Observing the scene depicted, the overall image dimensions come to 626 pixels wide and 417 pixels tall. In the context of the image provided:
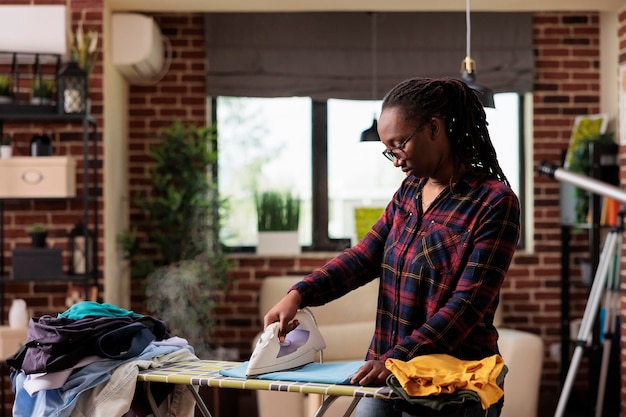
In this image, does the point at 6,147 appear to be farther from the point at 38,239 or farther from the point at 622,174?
the point at 622,174

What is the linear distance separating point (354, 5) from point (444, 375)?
3.23 m

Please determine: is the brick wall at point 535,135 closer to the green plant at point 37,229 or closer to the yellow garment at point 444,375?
the green plant at point 37,229

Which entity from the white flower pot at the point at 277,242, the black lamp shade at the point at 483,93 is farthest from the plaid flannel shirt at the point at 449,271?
the white flower pot at the point at 277,242

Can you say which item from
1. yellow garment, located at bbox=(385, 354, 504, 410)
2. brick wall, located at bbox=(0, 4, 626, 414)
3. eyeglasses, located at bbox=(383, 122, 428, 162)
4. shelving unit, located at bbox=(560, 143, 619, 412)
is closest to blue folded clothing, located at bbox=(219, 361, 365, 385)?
yellow garment, located at bbox=(385, 354, 504, 410)

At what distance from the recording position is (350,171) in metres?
6.10

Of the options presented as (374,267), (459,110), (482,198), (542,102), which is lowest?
(374,267)

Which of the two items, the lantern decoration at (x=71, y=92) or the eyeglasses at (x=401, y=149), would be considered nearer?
the eyeglasses at (x=401, y=149)

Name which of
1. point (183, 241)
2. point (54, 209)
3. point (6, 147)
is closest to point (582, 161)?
point (183, 241)

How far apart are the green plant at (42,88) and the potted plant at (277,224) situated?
1.67m

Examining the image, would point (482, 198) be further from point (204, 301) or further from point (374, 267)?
point (204, 301)

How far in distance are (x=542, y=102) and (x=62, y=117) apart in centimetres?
299

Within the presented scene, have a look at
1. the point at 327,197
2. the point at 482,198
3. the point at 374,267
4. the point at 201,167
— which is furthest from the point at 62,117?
the point at 482,198

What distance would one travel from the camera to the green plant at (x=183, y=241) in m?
5.18

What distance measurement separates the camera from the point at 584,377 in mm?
6008
